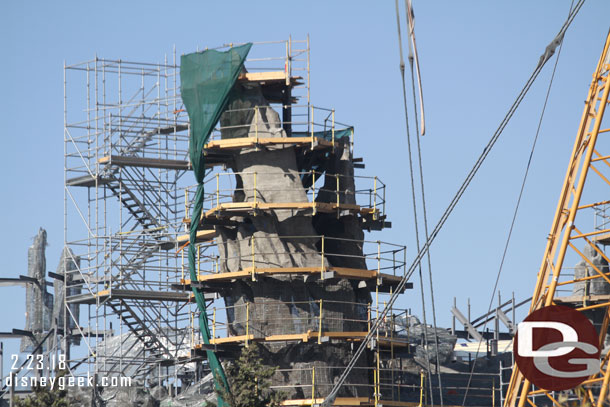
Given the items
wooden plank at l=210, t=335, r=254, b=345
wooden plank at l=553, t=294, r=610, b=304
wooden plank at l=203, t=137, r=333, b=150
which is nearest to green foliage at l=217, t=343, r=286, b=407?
wooden plank at l=210, t=335, r=254, b=345

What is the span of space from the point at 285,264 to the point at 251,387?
743 cm

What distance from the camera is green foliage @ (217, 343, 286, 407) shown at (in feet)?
160

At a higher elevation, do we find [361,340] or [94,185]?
[94,185]

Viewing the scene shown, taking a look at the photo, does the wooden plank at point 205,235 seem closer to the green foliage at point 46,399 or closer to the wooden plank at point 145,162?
the wooden plank at point 145,162

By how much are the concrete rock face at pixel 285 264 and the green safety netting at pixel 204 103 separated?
27.3 inches

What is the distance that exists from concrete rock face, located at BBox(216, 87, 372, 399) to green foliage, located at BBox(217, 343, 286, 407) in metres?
3.89

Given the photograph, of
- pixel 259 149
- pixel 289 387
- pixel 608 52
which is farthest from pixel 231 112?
pixel 608 52

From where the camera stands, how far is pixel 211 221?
56.9m

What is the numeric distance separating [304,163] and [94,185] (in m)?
13.2

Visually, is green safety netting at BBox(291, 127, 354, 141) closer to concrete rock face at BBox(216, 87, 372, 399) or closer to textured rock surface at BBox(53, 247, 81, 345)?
concrete rock face at BBox(216, 87, 372, 399)

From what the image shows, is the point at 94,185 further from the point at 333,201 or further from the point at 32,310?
the point at 333,201

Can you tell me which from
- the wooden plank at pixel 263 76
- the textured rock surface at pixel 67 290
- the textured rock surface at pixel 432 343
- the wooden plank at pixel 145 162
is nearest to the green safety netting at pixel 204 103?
the wooden plank at pixel 263 76

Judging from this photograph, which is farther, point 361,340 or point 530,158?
point 361,340

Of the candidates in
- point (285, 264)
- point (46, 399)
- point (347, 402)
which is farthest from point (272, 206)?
point (46, 399)
